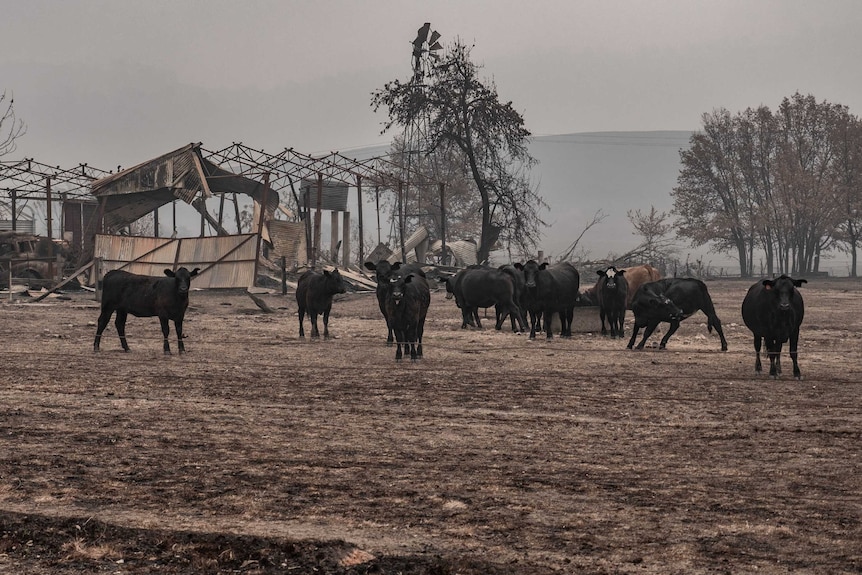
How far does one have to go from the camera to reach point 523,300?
846 inches

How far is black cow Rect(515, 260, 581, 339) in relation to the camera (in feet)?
66.1

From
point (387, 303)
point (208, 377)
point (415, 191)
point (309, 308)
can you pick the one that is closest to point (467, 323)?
point (309, 308)

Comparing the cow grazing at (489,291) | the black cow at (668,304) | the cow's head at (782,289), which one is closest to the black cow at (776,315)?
the cow's head at (782,289)

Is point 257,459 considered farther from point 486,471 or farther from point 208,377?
point 208,377

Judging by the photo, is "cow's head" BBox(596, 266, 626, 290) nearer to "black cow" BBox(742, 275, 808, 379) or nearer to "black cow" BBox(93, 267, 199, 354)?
"black cow" BBox(742, 275, 808, 379)

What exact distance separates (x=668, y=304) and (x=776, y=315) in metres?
4.37

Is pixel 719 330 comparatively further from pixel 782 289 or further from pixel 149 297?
pixel 149 297

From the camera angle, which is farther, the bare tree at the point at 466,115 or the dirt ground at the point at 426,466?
the bare tree at the point at 466,115

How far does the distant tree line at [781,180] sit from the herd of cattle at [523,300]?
1800 inches

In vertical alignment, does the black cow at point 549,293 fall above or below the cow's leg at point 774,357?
above

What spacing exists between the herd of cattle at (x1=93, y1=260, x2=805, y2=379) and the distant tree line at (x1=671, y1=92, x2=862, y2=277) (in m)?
45.7

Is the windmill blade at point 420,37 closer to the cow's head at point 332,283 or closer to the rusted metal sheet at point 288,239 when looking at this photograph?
the rusted metal sheet at point 288,239

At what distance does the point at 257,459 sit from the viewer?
8141 mm

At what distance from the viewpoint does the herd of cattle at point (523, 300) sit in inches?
544
